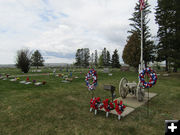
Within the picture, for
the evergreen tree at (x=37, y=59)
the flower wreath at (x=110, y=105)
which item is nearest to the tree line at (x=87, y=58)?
the evergreen tree at (x=37, y=59)

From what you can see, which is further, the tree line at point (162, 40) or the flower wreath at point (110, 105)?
the tree line at point (162, 40)

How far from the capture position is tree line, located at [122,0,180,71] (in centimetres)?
1845

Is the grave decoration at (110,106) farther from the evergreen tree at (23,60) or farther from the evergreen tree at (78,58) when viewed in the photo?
the evergreen tree at (78,58)

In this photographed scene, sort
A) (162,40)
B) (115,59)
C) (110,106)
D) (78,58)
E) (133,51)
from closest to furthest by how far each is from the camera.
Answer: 1. (110,106)
2. (162,40)
3. (133,51)
4. (115,59)
5. (78,58)

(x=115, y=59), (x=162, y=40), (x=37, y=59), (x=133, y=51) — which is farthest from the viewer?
(x=115, y=59)

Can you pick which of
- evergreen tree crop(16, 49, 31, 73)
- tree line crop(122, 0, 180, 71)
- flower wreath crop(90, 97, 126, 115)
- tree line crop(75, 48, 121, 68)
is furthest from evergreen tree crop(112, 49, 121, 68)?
flower wreath crop(90, 97, 126, 115)

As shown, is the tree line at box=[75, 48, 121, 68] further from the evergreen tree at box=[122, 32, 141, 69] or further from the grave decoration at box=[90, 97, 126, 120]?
the grave decoration at box=[90, 97, 126, 120]

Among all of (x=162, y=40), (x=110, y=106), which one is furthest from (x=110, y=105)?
(x=162, y=40)

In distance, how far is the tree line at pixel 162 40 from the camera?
1845cm

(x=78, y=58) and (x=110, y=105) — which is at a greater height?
(x=78, y=58)

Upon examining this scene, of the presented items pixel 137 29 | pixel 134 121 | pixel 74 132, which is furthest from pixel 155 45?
pixel 74 132

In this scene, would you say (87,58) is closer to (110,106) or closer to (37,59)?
(37,59)

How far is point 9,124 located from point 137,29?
33.5m

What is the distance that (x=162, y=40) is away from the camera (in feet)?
71.6
